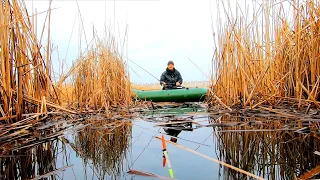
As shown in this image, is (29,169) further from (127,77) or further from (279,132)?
(127,77)

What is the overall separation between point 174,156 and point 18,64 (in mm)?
1112

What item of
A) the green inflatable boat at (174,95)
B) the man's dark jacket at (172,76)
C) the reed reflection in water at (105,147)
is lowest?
the reed reflection in water at (105,147)

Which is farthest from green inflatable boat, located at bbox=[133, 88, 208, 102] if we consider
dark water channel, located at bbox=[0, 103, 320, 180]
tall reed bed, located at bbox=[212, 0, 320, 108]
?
dark water channel, located at bbox=[0, 103, 320, 180]

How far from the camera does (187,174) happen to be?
0.91m

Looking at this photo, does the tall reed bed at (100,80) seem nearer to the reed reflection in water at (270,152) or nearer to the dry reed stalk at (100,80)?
the dry reed stalk at (100,80)

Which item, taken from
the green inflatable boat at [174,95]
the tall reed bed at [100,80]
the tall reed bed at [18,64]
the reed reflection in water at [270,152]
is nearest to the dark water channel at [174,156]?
the reed reflection in water at [270,152]

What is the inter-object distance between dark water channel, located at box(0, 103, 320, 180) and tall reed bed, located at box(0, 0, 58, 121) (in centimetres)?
38

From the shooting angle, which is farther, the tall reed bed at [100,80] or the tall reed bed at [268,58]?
the tall reed bed at [100,80]

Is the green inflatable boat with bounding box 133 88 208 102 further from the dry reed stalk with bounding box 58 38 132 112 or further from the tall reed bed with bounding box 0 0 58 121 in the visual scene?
the tall reed bed with bounding box 0 0 58 121

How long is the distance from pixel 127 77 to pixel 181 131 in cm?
246

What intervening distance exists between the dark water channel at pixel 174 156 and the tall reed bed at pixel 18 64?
1.23 ft

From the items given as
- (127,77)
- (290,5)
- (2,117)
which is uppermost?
(290,5)

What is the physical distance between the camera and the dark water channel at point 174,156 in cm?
92

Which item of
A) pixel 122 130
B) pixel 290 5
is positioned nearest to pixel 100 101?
pixel 122 130
